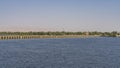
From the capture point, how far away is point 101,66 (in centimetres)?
4638

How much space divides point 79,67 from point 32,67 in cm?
708

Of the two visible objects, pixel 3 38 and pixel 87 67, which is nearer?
pixel 87 67

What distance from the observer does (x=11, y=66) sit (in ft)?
149

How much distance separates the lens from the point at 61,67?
44.6 meters

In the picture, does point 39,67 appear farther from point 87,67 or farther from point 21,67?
point 87,67

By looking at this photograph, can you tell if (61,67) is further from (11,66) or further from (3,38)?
(3,38)

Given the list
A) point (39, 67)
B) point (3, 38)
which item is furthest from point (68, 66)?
point (3, 38)

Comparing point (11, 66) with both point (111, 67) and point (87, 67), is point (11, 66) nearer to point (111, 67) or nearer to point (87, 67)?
point (87, 67)

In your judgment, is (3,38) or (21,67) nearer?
(21,67)

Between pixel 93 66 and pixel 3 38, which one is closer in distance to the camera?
pixel 93 66

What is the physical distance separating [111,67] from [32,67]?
12004mm

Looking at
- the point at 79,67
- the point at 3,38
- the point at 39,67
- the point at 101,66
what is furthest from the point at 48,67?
the point at 3,38

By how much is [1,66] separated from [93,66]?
46.3ft

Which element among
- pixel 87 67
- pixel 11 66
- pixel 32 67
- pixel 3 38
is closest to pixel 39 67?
pixel 32 67
